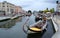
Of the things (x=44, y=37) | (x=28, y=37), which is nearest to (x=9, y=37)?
(x=28, y=37)

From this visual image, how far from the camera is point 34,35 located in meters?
25.2

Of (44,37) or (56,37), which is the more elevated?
(56,37)

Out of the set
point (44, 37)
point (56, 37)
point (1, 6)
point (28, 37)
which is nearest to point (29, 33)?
point (28, 37)

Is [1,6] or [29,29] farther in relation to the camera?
[1,6]

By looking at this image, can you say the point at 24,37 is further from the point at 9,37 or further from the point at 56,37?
the point at 56,37

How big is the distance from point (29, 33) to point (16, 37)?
196 cm

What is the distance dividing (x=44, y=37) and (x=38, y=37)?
2.82 feet

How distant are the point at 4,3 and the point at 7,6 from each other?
11.3 ft

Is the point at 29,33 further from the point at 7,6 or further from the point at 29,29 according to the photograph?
the point at 7,6

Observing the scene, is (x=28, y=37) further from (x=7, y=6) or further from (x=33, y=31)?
(x=7, y=6)

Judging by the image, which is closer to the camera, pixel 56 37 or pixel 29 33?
pixel 56 37

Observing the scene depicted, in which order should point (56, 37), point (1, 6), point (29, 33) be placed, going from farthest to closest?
point (1, 6) < point (29, 33) < point (56, 37)

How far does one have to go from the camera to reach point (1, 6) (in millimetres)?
139750

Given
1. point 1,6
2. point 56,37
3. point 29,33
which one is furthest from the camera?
point 1,6
